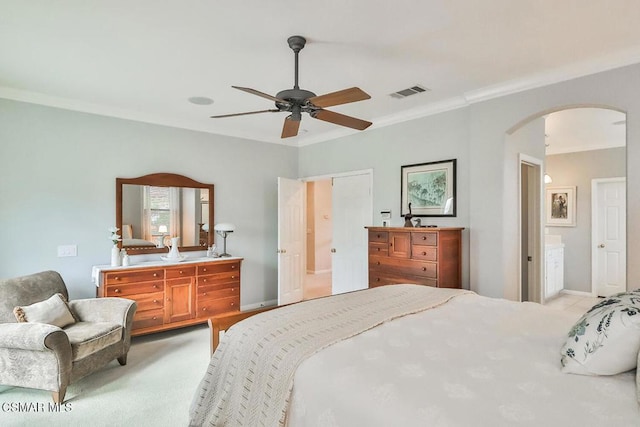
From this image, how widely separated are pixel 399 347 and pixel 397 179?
3204 mm

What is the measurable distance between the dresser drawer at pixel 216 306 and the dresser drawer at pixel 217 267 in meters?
0.36

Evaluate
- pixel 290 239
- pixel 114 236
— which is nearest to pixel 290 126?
pixel 114 236

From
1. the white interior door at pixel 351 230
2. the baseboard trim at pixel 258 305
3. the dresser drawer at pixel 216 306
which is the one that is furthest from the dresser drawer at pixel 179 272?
the white interior door at pixel 351 230

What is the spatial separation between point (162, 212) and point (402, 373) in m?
4.10

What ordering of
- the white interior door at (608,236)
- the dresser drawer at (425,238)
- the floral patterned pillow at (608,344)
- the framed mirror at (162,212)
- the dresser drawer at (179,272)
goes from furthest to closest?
the white interior door at (608,236) < the framed mirror at (162,212) < the dresser drawer at (179,272) < the dresser drawer at (425,238) < the floral patterned pillow at (608,344)

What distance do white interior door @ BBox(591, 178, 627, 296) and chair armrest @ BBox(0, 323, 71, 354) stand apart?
7556 millimetres

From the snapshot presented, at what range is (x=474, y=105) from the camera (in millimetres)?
3695

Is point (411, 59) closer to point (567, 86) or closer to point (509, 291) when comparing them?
point (567, 86)

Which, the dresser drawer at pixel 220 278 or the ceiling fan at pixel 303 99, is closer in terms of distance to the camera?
the ceiling fan at pixel 303 99

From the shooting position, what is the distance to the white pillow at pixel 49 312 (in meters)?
2.83

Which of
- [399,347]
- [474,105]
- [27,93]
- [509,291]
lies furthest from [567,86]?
[27,93]

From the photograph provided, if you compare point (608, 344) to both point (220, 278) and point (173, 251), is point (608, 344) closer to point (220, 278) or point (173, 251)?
point (220, 278)

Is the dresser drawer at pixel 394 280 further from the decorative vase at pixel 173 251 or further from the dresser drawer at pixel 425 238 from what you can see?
the decorative vase at pixel 173 251

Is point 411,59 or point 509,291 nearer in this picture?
point 411,59
